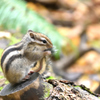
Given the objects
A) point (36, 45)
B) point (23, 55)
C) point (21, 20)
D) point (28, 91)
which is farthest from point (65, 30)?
point (28, 91)

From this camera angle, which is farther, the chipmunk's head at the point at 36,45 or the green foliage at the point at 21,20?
the green foliage at the point at 21,20

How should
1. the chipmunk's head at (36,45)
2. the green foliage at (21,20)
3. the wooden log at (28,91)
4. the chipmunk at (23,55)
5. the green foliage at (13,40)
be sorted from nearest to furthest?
the wooden log at (28,91), the chipmunk at (23,55), the chipmunk's head at (36,45), the green foliage at (13,40), the green foliage at (21,20)

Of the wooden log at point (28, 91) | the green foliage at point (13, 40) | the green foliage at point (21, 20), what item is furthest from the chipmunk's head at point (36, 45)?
the green foliage at point (21, 20)

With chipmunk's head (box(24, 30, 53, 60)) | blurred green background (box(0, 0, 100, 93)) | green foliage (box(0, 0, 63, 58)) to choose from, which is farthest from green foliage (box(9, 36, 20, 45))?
chipmunk's head (box(24, 30, 53, 60))

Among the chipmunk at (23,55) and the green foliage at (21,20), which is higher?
the green foliage at (21,20)

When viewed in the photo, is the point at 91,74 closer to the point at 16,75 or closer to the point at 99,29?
the point at 99,29

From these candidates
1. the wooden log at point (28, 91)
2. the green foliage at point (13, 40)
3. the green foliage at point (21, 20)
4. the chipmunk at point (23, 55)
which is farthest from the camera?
the green foliage at point (21, 20)

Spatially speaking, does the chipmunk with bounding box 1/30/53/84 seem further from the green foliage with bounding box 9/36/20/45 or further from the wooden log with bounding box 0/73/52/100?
the green foliage with bounding box 9/36/20/45

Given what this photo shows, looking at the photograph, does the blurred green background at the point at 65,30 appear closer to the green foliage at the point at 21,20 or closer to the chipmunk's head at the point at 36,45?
the green foliage at the point at 21,20
